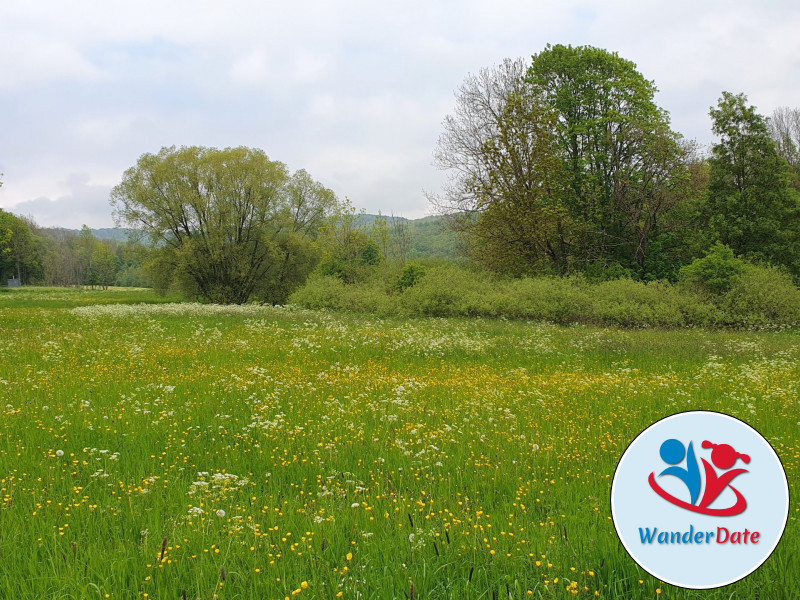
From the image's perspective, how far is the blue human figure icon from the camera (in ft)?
9.00

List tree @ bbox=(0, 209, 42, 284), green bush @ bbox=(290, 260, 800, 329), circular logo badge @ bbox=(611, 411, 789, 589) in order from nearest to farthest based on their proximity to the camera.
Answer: circular logo badge @ bbox=(611, 411, 789, 589) → green bush @ bbox=(290, 260, 800, 329) → tree @ bbox=(0, 209, 42, 284)

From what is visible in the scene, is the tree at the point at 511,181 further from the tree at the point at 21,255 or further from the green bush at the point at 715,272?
the tree at the point at 21,255

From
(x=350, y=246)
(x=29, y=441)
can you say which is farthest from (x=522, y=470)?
(x=350, y=246)

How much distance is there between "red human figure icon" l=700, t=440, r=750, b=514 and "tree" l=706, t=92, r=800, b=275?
106 feet

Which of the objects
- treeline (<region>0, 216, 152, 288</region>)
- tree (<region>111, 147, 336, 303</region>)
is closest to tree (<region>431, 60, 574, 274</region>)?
tree (<region>111, 147, 336, 303</region>)

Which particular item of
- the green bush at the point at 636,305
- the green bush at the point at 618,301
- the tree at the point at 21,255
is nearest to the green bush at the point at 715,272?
the green bush at the point at 618,301

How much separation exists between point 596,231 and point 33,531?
118 ft

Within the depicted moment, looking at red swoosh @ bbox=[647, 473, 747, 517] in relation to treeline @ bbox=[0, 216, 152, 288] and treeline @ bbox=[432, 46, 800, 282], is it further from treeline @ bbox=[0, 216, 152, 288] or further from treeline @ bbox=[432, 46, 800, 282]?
treeline @ bbox=[0, 216, 152, 288]

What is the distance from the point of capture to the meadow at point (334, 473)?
330cm

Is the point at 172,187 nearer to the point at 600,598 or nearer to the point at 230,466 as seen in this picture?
the point at 230,466

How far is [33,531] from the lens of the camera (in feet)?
13.2

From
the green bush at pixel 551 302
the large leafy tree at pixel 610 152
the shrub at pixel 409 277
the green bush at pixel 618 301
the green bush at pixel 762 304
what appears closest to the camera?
the green bush at pixel 762 304

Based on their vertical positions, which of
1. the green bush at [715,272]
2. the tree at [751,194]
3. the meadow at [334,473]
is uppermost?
the tree at [751,194]

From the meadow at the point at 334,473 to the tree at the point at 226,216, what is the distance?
4065 centimetres
